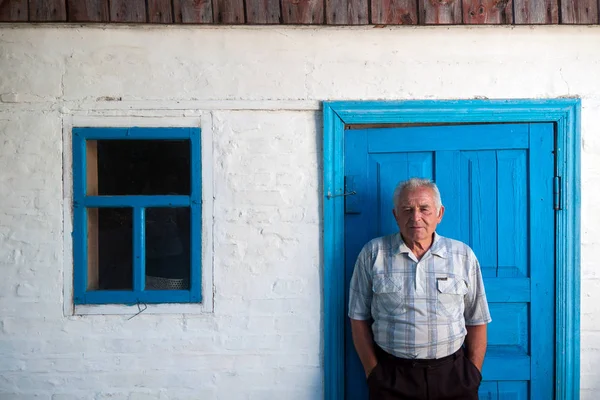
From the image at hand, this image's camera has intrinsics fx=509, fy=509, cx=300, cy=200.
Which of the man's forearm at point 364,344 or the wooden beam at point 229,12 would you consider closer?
the man's forearm at point 364,344

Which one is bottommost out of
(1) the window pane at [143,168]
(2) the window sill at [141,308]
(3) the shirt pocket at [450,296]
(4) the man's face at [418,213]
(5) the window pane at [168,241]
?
(2) the window sill at [141,308]

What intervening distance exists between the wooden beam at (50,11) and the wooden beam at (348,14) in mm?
1572

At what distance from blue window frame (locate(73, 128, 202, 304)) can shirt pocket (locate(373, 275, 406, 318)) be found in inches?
42.6

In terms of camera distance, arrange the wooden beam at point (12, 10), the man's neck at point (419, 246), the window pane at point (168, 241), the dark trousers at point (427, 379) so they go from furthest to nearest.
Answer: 1. the window pane at point (168, 241)
2. the wooden beam at point (12, 10)
3. the man's neck at point (419, 246)
4. the dark trousers at point (427, 379)

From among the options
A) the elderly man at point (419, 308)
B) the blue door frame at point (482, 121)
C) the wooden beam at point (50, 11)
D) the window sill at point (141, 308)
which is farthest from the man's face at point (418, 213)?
the wooden beam at point (50, 11)

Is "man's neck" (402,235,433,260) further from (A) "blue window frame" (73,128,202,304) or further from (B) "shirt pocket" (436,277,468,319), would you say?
(A) "blue window frame" (73,128,202,304)

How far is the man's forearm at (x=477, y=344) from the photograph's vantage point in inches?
113

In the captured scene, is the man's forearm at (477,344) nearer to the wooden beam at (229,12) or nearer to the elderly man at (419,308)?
the elderly man at (419,308)

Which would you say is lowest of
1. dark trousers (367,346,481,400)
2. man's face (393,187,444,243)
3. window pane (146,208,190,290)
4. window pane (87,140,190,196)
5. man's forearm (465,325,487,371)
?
dark trousers (367,346,481,400)

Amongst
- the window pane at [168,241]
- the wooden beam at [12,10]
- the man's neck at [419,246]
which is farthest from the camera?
the window pane at [168,241]

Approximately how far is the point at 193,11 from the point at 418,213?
5.85ft

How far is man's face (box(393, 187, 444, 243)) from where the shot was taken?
277 cm

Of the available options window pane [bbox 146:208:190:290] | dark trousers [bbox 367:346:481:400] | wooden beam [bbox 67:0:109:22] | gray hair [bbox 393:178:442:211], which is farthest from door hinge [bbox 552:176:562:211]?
wooden beam [bbox 67:0:109:22]

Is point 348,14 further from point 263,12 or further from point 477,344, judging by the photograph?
point 477,344
